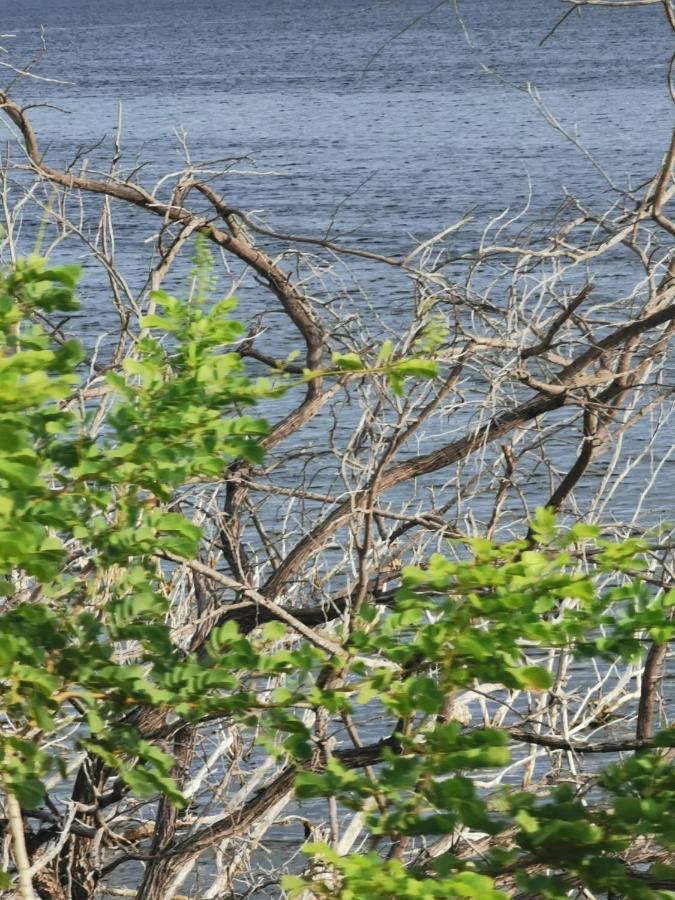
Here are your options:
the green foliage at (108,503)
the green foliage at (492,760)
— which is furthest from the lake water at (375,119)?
the green foliage at (492,760)

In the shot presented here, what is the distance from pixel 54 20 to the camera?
123875 mm

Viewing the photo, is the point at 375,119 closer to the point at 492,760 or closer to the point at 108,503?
the point at 108,503

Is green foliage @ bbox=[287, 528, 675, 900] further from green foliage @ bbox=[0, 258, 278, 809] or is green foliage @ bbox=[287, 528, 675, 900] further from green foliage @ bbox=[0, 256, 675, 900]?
green foliage @ bbox=[0, 258, 278, 809]

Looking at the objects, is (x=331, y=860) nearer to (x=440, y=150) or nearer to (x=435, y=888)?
(x=435, y=888)

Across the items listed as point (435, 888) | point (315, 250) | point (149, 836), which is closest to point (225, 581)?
point (435, 888)

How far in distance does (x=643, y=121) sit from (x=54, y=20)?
91.8m

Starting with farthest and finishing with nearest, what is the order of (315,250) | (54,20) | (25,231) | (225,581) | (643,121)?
1. (54,20)
2. (643,121)
3. (25,231)
4. (315,250)
5. (225,581)

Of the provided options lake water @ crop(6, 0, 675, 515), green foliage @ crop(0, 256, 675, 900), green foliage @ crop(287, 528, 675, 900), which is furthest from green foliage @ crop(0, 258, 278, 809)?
lake water @ crop(6, 0, 675, 515)

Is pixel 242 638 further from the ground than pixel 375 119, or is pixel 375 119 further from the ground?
pixel 242 638

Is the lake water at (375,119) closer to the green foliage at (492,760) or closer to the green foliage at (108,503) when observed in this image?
the green foliage at (108,503)

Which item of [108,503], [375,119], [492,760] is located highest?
[108,503]

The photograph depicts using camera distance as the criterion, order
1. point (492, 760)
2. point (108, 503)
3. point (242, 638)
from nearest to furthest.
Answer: point (492, 760) < point (108, 503) < point (242, 638)

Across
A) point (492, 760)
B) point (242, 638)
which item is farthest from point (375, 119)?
point (492, 760)

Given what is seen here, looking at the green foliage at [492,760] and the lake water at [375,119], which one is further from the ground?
the green foliage at [492,760]
